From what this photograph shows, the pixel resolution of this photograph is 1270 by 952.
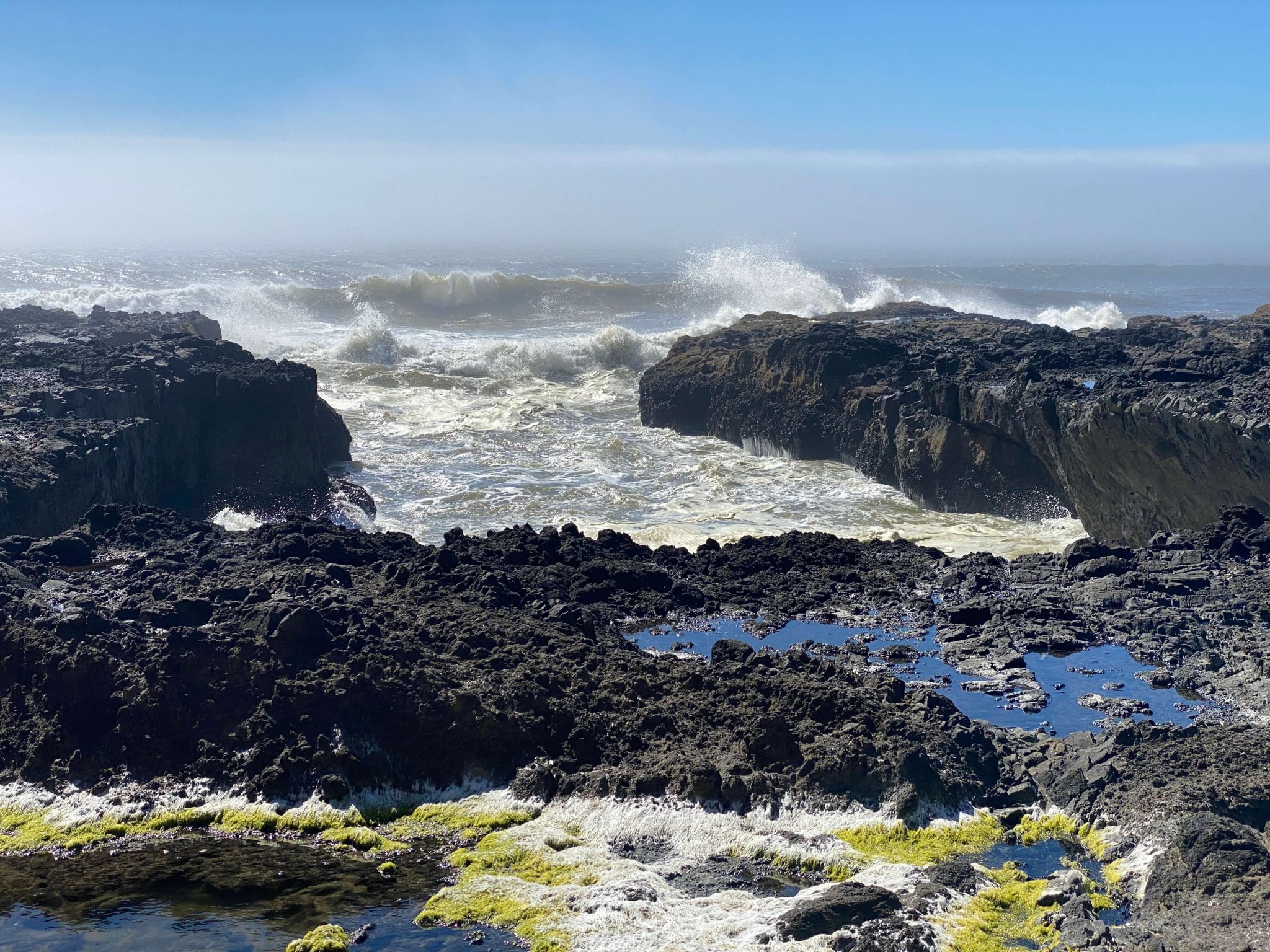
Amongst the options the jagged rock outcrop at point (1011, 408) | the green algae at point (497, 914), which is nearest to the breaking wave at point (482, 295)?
the jagged rock outcrop at point (1011, 408)

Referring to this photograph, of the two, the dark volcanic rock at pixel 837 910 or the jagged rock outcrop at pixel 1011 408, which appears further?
the jagged rock outcrop at pixel 1011 408

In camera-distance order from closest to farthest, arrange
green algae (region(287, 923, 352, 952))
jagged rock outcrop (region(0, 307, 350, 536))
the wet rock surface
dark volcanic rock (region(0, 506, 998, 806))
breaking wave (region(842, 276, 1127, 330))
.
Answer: green algae (region(287, 923, 352, 952)) < the wet rock surface < dark volcanic rock (region(0, 506, 998, 806)) < jagged rock outcrop (region(0, 307, 350, 536)) < breaking wave (region(842, 276, 1127, 330))

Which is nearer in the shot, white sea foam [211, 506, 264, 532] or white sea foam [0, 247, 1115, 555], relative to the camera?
white sea foam [211, 506, 264, 532]

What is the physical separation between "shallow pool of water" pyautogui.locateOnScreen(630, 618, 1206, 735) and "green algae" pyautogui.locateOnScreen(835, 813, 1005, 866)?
2635 mm

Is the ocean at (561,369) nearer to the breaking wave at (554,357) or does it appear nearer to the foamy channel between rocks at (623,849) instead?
the breaking wave at (554,357)

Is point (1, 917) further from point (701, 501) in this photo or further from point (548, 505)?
point (701, 501)

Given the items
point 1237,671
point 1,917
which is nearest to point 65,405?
point 1,917

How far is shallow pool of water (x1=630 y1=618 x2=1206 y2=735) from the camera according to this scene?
1391 centimetres

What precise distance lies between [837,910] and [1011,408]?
61.3 ft

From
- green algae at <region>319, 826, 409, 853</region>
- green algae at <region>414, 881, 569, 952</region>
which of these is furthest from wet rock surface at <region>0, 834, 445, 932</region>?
green algae at <region>414, 881, 569, 952</region>

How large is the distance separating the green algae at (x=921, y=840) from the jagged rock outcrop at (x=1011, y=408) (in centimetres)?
1193

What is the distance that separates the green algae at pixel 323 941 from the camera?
934 cm

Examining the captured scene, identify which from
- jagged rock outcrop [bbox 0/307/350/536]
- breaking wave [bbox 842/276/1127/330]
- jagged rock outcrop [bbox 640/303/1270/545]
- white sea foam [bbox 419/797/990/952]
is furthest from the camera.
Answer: breaking wave [bbox 842/276/1127/330]

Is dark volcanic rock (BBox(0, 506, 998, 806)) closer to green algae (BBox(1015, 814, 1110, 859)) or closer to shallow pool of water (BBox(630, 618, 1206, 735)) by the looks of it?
green algae (BBox(1015, 814, 1110, 859))
